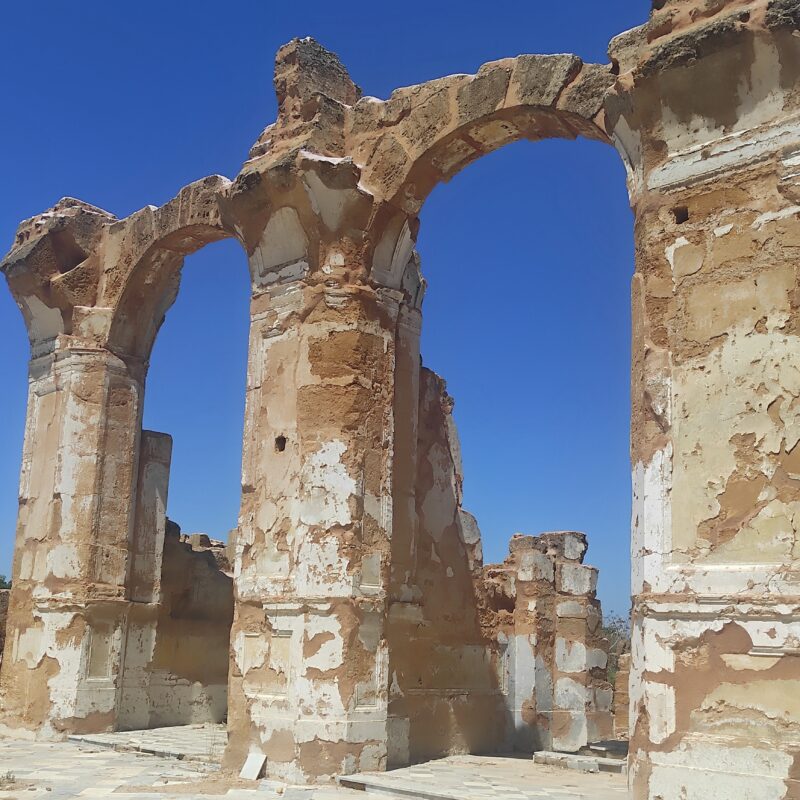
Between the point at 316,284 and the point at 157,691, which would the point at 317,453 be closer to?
the point at 316,284

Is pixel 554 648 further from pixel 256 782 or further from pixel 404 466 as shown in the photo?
pixel 256 782

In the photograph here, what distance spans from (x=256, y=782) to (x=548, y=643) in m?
4.14

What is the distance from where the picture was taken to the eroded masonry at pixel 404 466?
5.51 meters

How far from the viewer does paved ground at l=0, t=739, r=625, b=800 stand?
6.72 meters

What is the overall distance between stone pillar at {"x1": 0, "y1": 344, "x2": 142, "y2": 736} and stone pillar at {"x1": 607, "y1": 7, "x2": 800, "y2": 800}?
660 cm

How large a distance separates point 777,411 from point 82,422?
7702 mm

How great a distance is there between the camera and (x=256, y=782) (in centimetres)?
736

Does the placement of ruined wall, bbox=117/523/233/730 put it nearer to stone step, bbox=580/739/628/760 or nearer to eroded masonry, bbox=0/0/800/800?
eroded masonry, bbox=0/0/800/800

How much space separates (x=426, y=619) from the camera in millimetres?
8609

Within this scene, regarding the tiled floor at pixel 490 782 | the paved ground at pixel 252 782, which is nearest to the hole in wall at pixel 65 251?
the paved ground at pixel 252 782

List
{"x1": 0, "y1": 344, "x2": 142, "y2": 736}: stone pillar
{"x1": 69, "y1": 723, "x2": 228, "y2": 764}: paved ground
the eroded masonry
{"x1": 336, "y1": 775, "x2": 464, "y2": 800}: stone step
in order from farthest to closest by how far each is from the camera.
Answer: {"x1": 0, "y1": 344, "x2": 142, "y2": 736}: stone pillar → {"x1": 69, "y1": 723, "x2": 228, "y2": 764}: paved ground → {"x1": 336, "y1": 775, "x2": 464, "y2": 800}: stone step → the eroded masonry

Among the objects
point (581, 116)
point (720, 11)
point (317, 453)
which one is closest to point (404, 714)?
point (317, 453)

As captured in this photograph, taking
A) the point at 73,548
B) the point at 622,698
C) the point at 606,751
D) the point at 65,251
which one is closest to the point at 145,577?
the point at 73,548

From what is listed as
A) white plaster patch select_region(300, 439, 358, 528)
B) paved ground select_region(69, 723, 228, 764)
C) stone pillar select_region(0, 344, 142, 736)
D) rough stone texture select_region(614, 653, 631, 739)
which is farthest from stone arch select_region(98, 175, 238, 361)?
rough stone texture select_region(614, 653, 631, 739)
